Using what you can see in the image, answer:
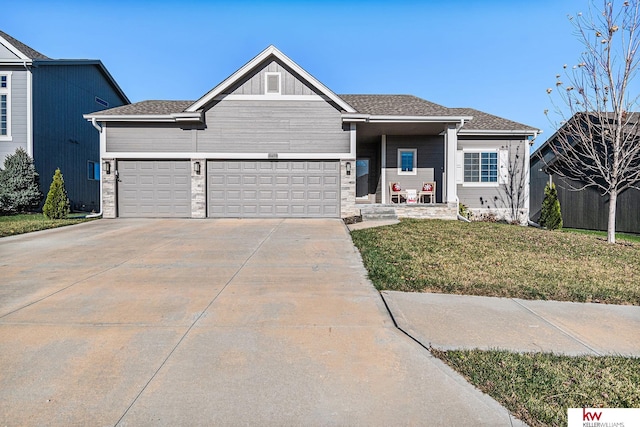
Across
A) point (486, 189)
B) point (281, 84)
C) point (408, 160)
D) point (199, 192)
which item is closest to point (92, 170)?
point (199, 192)

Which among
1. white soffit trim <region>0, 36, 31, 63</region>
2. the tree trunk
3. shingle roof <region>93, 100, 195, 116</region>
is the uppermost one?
white soffit trim <region>0, 36, 31, 63</region>

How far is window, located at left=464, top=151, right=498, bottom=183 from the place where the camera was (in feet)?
55.2

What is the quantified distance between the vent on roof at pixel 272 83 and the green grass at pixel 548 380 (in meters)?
13.1

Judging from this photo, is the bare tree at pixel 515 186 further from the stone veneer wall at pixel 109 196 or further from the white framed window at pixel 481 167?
the stone veneer wall at pixel 109 196

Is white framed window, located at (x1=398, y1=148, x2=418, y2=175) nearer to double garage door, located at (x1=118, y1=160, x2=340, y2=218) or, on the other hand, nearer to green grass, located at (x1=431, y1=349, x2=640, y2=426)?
double garage door, located at (x1=118, y1=160, x2=340, y2=218)

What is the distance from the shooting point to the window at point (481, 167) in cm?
1683

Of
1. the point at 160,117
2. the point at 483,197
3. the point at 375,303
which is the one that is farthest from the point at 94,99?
the point at 375,303

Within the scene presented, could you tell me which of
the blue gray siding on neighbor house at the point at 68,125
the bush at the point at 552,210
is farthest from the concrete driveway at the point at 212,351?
the blue gray siding on neighbor house at the point at 68,125

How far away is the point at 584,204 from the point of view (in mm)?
17578

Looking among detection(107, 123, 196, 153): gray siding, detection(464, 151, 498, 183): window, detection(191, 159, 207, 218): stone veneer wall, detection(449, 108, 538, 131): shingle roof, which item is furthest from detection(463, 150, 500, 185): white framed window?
detection(107, 123, 196, 153): gray siding

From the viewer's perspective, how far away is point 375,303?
4.82 metres

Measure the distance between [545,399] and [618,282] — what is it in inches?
177

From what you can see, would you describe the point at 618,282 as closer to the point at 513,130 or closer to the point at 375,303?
the point at 375,303

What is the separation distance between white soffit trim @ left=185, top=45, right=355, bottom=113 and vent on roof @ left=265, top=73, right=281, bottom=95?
0.61 meters
